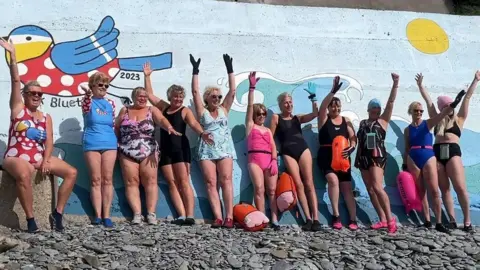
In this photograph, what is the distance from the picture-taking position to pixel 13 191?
656cm

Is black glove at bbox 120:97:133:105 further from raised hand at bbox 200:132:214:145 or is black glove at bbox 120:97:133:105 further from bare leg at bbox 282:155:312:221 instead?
bare leg at bbox 282:155:312:221

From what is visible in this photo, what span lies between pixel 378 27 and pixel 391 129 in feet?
5.79

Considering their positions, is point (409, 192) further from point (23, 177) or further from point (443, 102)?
point (23, 177)

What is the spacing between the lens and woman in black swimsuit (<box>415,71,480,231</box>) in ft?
25.3

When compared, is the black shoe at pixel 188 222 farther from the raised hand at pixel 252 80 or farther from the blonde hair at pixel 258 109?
the raised hand at pixel 252 80

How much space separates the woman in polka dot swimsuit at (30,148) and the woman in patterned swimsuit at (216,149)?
4.95ft

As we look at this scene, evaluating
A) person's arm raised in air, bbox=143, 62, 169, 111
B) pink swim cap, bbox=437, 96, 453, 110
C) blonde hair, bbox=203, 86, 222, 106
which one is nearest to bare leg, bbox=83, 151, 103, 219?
person's arm raised in air, bbox=143, 62, 169, 111

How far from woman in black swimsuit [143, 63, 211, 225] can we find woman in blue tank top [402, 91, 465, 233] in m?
2.50

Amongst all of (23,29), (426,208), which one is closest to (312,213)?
(426,208)

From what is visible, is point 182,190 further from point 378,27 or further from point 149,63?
point 378,27

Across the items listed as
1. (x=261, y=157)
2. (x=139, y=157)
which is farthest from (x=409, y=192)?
(x=139, y=157)

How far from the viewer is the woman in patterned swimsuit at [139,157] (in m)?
7.22

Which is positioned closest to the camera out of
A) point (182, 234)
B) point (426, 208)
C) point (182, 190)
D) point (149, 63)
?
point (182, 234)

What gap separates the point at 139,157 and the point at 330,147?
2.23 meters
